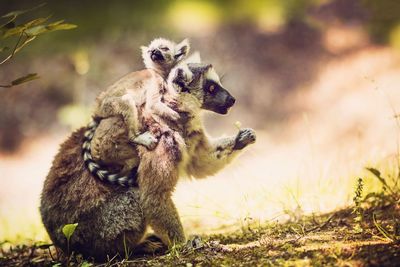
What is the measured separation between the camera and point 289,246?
3.94 m

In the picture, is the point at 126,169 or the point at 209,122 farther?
the point at 209,122

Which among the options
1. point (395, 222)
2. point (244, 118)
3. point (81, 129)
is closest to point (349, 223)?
point (395, 222)

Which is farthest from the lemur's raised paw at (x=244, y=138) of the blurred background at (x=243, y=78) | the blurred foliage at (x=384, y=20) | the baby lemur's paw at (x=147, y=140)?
the blurred foliage at (x=384, y=20)

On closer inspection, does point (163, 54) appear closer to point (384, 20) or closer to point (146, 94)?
point (146, 94)

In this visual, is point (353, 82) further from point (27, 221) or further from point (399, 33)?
point (27, 221)

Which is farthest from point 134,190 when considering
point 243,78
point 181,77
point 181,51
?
point 243,78

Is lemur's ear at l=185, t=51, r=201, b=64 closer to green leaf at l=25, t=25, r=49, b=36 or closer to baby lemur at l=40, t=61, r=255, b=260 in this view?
baby lemur at l=40, t=61, r=255, b=260

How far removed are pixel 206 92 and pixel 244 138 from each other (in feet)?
2.02

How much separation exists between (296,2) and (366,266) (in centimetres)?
952

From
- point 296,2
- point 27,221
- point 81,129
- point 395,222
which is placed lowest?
point 395,222

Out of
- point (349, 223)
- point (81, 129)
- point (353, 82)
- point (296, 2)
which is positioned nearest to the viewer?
point (349, 223)

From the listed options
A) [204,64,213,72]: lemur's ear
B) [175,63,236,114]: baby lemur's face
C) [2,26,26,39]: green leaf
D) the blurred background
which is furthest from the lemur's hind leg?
the blurred background

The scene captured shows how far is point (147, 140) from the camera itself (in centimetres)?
444

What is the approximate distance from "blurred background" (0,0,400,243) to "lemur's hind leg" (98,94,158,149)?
4.18 ft
